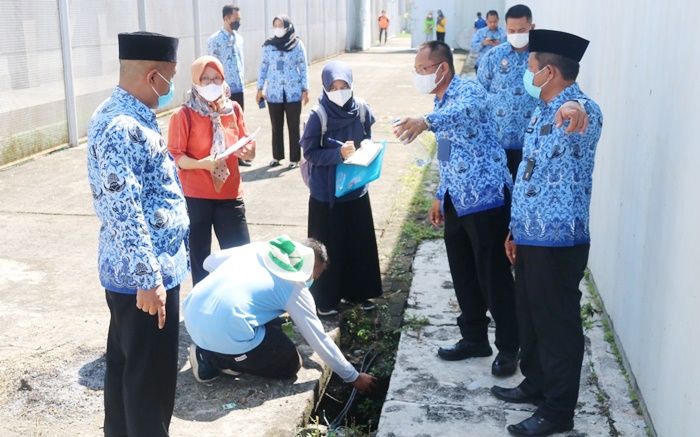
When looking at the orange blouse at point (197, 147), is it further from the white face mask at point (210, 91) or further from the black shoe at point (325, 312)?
the black shoe at point (325, 312)

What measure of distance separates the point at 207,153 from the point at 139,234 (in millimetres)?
1976

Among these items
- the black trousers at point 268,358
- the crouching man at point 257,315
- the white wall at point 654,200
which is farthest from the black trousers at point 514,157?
the black trousers at point 268,358

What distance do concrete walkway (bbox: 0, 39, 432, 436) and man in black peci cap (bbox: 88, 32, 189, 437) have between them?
732mm

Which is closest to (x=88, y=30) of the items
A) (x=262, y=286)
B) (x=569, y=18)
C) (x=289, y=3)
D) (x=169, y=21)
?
(x=169, y=21)

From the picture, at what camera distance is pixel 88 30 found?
11555 mm

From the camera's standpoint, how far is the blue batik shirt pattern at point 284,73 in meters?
9.62

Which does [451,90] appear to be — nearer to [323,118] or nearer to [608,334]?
[323,118]

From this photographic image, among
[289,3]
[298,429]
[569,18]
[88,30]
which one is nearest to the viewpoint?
[298,429]

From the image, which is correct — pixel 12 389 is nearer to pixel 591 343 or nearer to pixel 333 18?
pixel 591 343

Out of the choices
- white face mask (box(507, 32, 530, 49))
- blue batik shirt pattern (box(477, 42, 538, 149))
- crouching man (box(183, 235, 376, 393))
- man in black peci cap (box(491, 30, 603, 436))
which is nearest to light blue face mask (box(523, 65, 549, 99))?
man in black peci cap (box(491, 30, 603, 436))

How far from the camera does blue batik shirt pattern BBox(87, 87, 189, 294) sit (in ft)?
9.88

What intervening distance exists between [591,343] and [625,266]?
0.55 m

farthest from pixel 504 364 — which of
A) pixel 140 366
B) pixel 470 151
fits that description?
pixel 140 366

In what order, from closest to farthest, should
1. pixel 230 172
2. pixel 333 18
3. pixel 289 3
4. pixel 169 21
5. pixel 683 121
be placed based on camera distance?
1. pixel 683 121
2. pixel 230 172
3. pixel 169 21
4. pixel 289 3
5. pixel 333 18
